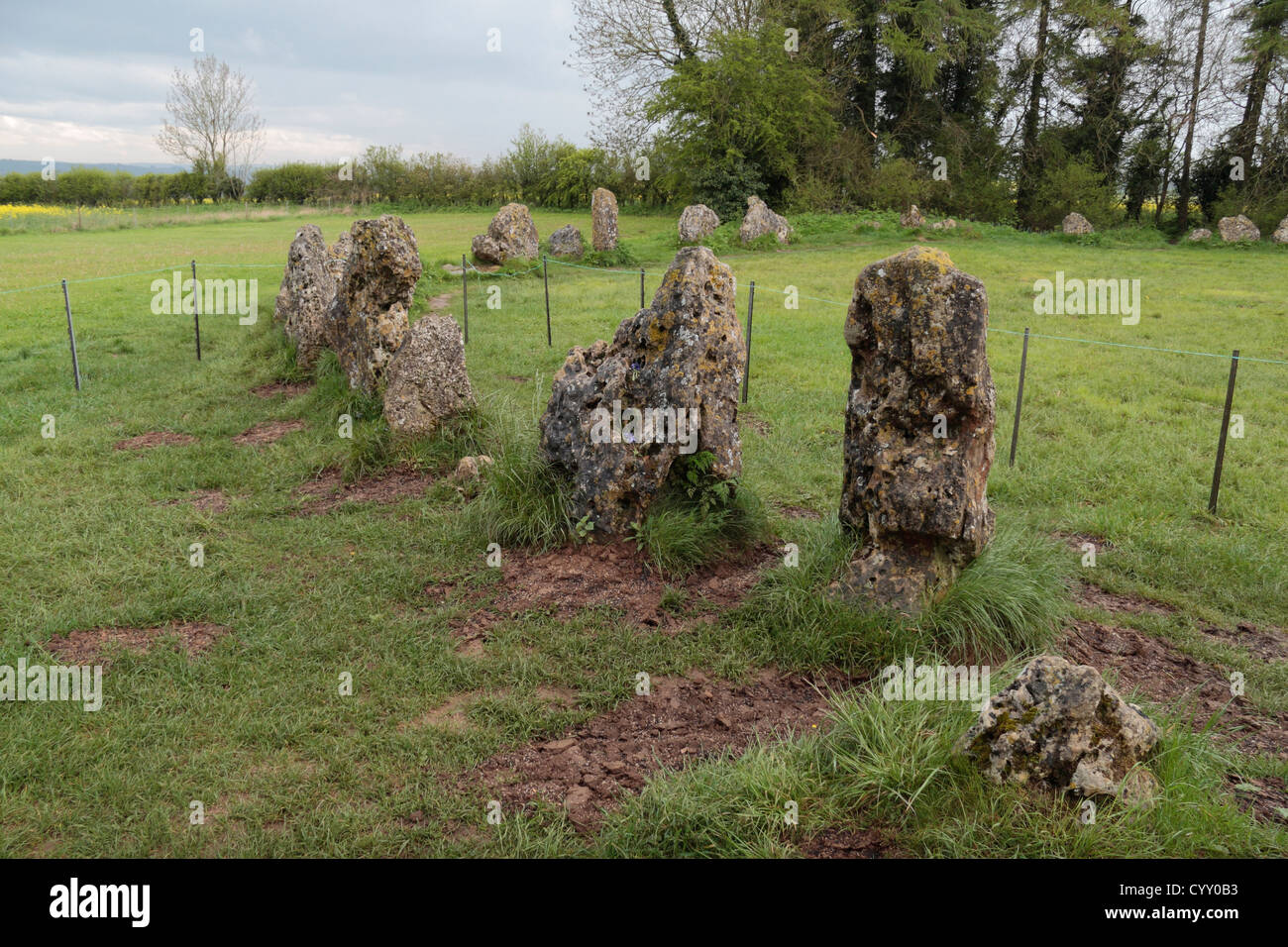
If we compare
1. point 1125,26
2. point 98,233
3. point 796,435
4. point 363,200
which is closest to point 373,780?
point 796,435

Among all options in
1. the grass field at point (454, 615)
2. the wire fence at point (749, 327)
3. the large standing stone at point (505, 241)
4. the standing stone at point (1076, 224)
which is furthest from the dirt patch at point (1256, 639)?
the standing stone at point (1076, 224)

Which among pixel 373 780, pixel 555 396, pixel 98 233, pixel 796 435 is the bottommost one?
pixel 373 780

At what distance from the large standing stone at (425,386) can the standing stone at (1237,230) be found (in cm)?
2293

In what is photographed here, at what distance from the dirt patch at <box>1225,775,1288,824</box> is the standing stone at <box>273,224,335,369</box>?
33.3 ft

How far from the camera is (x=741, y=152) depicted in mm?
26391

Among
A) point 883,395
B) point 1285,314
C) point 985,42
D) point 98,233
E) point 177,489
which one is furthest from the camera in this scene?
point 98,233

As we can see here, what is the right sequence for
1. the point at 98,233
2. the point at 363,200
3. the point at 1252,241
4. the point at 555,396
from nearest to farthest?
1. the point at 555,396
2. the point at 1252,241
3. the point at 98,233
4. the point at 363,200

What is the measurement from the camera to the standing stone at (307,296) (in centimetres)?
1153

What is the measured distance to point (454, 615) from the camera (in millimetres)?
5660

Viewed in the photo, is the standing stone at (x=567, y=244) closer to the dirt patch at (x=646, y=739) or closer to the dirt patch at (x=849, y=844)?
the dirt patch at (x=646, y=739)

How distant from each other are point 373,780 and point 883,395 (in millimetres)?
3442

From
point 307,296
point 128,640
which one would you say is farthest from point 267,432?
point 128,640

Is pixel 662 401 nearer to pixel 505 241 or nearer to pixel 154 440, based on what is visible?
pixel 154 440
